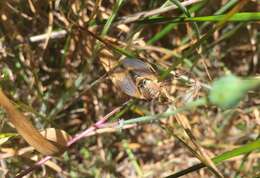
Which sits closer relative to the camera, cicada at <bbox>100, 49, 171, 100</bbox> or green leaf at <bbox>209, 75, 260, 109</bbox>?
green leaf at <bbox>209, 75, 260, 109</bbox>

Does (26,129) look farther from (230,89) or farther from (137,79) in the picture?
(230,89)

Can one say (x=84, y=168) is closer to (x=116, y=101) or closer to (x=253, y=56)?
(x=116, y=101)

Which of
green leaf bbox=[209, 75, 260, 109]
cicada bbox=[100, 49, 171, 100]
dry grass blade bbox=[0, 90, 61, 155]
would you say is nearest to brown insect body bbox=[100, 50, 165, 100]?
cicada bbox=[100, 49, 171, 100]

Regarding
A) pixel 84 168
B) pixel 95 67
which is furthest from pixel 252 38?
pixel 84 168

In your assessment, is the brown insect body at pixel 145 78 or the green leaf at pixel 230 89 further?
the brown insect body at pixel 145 78

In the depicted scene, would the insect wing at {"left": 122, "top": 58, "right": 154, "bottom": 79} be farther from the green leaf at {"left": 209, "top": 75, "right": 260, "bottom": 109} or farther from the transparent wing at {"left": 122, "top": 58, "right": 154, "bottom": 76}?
the green leaf at {"left": 209, "top": 75, "right": 260, "bottom": 109}

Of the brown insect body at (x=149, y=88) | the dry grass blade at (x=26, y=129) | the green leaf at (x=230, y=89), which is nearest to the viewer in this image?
the green leaf at (x=230, y=89)

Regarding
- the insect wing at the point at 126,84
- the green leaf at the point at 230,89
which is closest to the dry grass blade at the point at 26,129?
the insect wing at the point at 126,84

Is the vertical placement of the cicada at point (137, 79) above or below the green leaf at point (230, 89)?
below

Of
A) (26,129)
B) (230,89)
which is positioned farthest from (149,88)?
(230,89)

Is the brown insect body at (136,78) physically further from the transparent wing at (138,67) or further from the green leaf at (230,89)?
the green leaf at (230,89)

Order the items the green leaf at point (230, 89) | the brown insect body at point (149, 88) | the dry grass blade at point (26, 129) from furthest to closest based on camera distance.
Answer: the brown insect body at point (149, 88) → the dry grass blade at point (26, 129) → the green leaf at point (230, 89)
